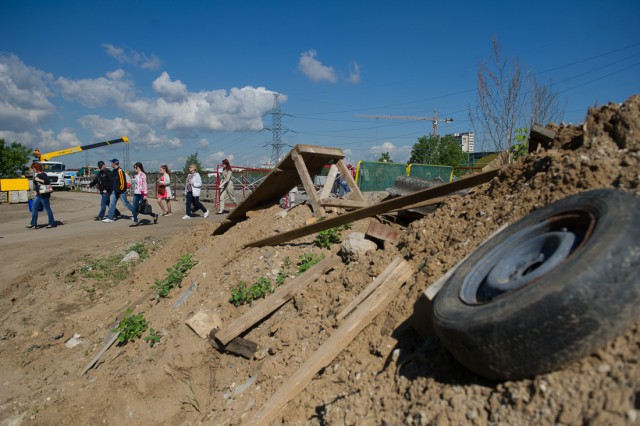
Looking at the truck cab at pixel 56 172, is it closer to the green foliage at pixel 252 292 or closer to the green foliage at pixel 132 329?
the green foliage at pixel 132 329

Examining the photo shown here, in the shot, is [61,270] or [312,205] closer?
[312,205]

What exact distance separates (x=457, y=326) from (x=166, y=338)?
363 centimetres

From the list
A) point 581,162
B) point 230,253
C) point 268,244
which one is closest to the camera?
point 581,162

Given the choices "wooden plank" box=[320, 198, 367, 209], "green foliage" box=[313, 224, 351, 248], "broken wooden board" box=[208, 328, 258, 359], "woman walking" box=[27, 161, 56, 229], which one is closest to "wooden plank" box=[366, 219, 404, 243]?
"green foliage" box=[313, 224, 351, 248]

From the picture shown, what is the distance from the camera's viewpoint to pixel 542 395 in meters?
1.94

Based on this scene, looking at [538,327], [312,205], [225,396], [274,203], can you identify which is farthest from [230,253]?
[538,327]

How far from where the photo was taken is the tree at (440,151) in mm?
37819

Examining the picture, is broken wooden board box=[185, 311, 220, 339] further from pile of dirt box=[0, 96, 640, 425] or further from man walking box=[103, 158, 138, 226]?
man walking box=[103, 158, 138, 226]

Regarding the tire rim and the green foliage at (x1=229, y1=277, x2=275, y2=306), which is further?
the green foliage at (x1=229, y1=277, x2=275, y2=306)

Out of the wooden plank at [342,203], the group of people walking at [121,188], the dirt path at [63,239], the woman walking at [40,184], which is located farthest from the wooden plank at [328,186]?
the woman walking at [40,184]

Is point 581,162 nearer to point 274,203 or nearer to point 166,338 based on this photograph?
point 166,338

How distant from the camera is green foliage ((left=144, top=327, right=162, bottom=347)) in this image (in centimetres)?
480

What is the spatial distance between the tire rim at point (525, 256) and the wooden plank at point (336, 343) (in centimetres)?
90

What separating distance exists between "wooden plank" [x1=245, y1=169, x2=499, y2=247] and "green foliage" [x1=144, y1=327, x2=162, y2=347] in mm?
1646
